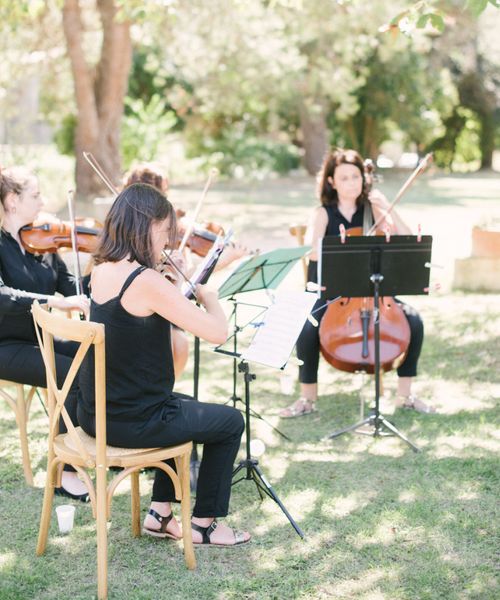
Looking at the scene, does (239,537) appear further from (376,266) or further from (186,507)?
(376,266)

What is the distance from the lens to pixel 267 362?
11.2 feet

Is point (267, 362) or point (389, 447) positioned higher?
point (267, 362)

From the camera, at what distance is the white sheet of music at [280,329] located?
345 cm

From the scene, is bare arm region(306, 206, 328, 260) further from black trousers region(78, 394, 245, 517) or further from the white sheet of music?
black trousers region(78, 394, 245, 517)

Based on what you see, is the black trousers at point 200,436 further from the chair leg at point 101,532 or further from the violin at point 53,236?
the violin at point 53,236

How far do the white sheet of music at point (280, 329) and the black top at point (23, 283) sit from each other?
1.14 meters

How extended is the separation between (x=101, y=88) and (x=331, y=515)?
987cm

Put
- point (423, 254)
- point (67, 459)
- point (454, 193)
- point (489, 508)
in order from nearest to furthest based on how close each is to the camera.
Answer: point (67, 459) < point (489, 508) < point (423, 254) < point (454, 193)

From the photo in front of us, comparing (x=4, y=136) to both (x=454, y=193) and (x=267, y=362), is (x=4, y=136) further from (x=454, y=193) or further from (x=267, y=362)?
(x=267, y=362)

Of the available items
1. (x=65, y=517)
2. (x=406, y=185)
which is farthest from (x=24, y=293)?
(x=406, y=185)

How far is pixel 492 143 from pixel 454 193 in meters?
11.5

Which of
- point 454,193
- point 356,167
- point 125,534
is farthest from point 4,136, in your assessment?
point 125,534

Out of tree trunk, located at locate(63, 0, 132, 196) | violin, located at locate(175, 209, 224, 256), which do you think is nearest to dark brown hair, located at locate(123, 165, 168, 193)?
violin, located at locate(175, 209, 224, 256)

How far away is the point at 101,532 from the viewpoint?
299 centimetres
